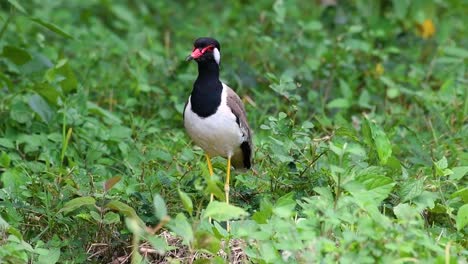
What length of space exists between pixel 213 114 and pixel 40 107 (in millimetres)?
1421

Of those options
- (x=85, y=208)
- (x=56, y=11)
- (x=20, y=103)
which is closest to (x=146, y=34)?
(x=56, y=11)

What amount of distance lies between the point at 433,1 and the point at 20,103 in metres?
3.68

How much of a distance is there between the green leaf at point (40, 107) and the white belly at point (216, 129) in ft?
3.94

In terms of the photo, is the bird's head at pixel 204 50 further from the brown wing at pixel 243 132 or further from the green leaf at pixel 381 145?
the green leaf at pixel 381 145

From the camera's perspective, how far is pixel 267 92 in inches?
291

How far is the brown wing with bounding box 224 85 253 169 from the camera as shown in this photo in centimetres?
561

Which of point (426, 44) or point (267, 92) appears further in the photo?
point (426, 44)

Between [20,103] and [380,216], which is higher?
[380,216]

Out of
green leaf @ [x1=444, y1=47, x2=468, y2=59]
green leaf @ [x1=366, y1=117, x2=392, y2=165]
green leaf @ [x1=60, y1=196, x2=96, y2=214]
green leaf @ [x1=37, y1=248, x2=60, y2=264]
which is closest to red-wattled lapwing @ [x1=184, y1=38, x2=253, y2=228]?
green leaf @ [x1=366, y1=117, x2=392, y2=165]

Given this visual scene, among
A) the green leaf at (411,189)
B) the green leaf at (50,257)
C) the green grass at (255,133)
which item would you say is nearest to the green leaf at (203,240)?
the green grass at (255,133)

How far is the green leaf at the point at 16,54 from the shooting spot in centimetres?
652

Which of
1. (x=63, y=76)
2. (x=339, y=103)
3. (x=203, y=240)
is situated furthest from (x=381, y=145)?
(x=63, y=76)

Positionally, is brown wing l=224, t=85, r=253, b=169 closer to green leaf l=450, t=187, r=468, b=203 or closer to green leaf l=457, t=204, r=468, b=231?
green leaf l=450, t=187, r=468, b=203

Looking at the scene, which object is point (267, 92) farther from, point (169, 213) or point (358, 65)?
point (169, 213)
